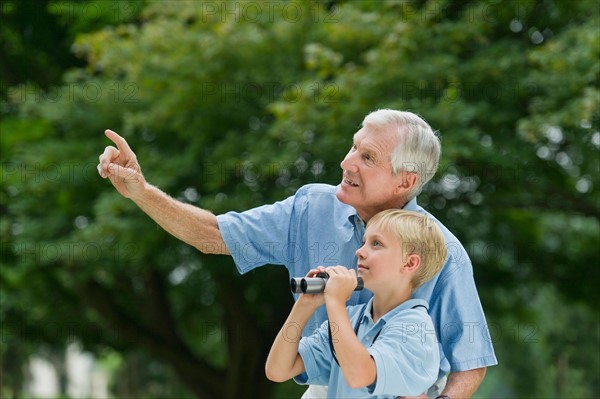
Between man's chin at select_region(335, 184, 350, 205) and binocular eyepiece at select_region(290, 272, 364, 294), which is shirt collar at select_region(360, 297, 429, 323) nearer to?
binocular eyepiece at select_region(290, 272, 364, 294)

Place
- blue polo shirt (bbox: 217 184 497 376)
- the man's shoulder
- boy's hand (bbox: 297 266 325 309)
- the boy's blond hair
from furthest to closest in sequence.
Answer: the man's shoulder, blue polo shirt (bbox: 217 184 497 376), the boy's blond hair, boy's hand (bbox: 297 266 325 309)

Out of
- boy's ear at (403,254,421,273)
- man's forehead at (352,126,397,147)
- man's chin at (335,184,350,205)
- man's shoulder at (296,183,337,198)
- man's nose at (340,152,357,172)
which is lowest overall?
boy's ear at (403,254,421,273)

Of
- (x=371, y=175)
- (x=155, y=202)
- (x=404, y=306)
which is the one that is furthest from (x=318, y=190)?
(x=404, y=306)

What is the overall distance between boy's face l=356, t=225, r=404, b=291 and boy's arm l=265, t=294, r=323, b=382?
193 mm

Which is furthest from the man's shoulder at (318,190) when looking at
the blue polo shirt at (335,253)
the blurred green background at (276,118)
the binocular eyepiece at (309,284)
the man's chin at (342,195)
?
the blurred green background at (276,118)

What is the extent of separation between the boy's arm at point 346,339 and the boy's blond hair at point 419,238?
23 centimetres

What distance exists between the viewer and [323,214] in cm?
338

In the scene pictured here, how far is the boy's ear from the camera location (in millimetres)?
2848

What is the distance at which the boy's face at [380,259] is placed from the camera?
2.84 m

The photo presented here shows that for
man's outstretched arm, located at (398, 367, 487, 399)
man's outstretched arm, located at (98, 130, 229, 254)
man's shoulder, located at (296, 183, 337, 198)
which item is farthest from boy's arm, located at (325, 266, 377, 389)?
man's outstretched arm, located at (98, 130, 229, 254)

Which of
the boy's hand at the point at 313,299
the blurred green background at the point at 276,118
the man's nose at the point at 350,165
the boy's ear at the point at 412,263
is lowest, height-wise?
the blurred green background at the point at 276,118

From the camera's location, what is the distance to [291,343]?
9.33 feet

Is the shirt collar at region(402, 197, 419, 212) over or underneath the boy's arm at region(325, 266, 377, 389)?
over

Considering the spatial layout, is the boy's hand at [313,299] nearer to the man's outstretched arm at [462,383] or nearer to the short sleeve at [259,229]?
the man's outstretched arm at [462,383]
